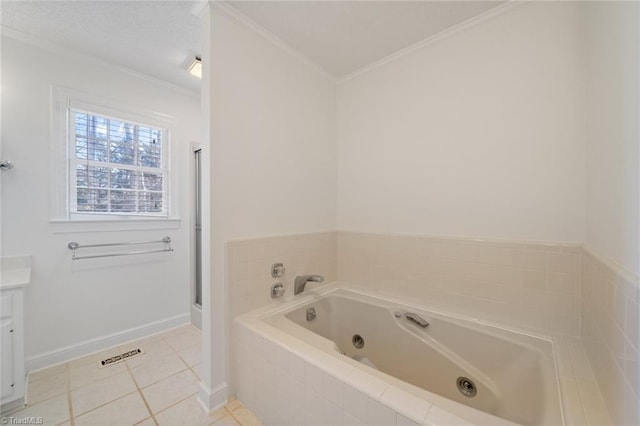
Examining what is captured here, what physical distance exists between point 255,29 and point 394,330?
2.25 m

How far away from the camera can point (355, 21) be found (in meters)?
1.57

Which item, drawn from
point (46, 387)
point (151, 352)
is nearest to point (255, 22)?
point (151, 352)

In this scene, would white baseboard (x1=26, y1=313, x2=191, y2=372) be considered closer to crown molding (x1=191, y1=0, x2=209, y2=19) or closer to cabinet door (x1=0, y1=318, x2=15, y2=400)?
cabinet door (x1=0, y1=318, x2=15, y2=400)

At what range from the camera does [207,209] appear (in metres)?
1.40

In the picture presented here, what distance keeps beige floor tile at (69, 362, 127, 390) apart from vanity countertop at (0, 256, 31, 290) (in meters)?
0.76

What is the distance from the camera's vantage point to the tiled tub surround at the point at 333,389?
2.61 feet

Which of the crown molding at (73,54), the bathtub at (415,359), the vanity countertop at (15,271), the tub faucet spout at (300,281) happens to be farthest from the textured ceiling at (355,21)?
the vanity countertop at (15,271)

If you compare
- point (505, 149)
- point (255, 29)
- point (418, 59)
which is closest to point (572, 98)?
point (505, 149)

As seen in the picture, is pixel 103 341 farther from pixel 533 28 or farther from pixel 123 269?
pixel 533 28

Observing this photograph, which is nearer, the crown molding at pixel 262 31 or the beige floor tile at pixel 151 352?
the crown molding at pixel 262 31

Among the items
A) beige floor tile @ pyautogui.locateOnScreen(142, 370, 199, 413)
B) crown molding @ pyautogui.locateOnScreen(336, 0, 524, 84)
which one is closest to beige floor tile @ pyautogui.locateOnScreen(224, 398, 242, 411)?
beige floor tile @ pyautogui.locateOnScreen(142, 370, 199, 413)

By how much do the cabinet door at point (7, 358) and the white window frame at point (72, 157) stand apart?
76cm

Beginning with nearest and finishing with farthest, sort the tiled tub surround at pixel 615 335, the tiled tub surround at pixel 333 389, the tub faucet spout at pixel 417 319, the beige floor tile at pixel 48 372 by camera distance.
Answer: the tiled tub surround at pixel 615 335
the tiled tub surround at pixel 333 389
the tub faucet spout at pixel 417 319
the beige floor tile at pixel 48 372

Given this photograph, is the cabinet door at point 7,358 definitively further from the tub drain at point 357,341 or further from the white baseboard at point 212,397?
the tub drain at point 357,341
